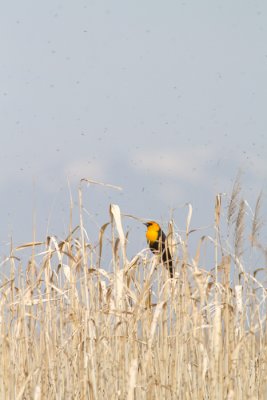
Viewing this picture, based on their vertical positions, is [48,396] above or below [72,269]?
below

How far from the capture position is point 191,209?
236 centimetres

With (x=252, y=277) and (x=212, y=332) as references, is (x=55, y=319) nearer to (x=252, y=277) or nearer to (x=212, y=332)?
(x=212, y=332)

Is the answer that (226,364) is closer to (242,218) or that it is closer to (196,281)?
(196,281)

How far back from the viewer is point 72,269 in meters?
2.35

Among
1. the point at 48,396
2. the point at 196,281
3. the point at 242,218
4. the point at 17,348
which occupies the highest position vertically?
the point at 242,218

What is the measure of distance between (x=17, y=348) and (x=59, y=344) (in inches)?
6.2

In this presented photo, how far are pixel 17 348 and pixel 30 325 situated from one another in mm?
121

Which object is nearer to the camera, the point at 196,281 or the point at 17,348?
the point at 196,281

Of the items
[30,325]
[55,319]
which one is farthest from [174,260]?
[30,325]

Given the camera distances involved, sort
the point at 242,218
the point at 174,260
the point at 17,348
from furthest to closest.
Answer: the point at 17,348 → the point at 174,260 → the point at 242,218

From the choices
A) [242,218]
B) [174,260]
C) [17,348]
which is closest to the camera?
[242,218]

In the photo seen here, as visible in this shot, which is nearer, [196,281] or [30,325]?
[196,281]

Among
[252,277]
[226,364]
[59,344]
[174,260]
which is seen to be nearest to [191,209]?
[174,260]

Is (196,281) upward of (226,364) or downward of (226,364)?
upward
